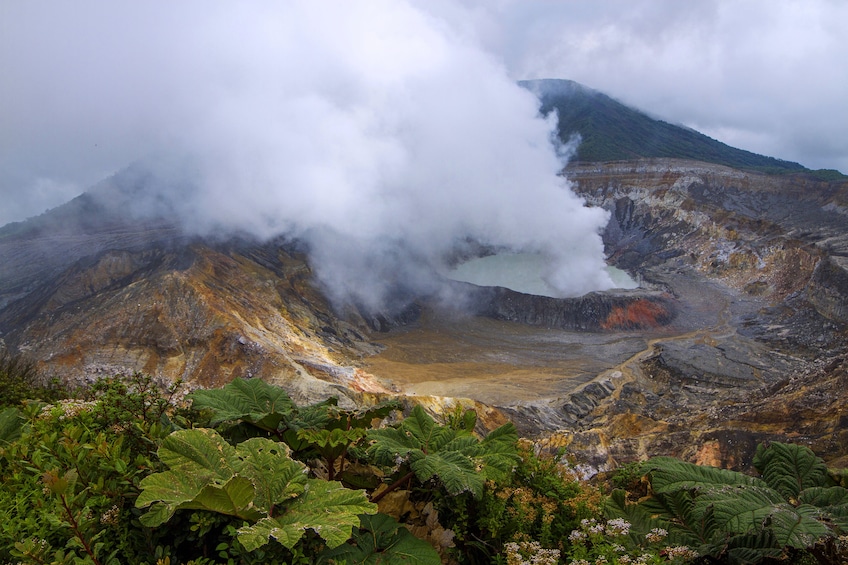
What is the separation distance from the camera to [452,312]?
46000 millimetres

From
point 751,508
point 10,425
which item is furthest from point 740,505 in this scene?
point 10,425

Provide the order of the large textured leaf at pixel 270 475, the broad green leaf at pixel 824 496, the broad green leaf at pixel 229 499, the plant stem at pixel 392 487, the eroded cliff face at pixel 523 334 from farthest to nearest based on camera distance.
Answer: the eroded cliff face at pixel 523 334, the plant stem at pixel 392 487, the broad green leaf at pixel 824 496, the large textured leaf at pixel 270 475, the broad green leaf at pixel 229 499

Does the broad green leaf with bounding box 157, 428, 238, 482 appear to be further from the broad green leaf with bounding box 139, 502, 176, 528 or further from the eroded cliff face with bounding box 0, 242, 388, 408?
the eroded cliff face with bounding box 0, 242, 388, 408

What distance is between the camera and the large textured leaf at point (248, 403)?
12.5 feet

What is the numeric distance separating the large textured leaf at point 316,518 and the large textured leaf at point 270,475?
72mm

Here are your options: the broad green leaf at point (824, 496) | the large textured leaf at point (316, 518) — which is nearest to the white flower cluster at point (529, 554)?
the large textured leaf at point (316, 518)

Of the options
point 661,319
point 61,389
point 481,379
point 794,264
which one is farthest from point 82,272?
point 794,264

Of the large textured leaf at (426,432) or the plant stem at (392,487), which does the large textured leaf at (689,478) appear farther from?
the plant stem at (392,487)

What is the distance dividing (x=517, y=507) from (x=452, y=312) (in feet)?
139

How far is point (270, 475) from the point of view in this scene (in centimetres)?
294

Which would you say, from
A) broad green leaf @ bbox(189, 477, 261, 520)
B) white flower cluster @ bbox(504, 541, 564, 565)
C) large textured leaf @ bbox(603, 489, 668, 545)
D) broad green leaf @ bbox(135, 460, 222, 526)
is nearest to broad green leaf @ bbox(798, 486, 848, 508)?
large textured leaf @ bbox(603, 489, 668, 545)

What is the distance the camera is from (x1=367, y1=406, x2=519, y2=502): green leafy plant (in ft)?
11.0

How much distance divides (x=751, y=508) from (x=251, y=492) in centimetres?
295

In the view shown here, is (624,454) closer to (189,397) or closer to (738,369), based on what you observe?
(738,369)
